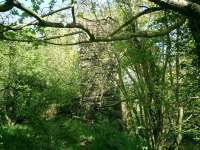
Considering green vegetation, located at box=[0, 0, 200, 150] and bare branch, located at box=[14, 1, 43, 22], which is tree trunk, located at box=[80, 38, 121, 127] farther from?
bare branch, located at box=[14, 1, 43, 22]

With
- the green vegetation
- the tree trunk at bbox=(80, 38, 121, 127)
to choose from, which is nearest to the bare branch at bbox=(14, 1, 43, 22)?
the green vegetation

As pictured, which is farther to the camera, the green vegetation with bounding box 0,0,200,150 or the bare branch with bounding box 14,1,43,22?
the green vegetation with bounding box 0,0,200,150

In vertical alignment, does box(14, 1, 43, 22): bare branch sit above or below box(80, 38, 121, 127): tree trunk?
above

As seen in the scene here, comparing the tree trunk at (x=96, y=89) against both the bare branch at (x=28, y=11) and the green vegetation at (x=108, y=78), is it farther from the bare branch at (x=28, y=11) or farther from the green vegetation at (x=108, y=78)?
the bare branch at (x=28, y=11)

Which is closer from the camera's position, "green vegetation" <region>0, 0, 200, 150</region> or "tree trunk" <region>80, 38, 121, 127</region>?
"green vegetation" <region>0, 0, 200, 150</region>

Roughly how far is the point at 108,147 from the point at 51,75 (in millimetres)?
9614

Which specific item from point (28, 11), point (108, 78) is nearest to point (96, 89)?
point (108, 78)

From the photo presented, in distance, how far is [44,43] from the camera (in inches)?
396

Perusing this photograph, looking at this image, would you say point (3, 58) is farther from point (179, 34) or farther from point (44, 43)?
point (44, 43)

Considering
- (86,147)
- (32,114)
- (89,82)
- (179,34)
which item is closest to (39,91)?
(32,114)

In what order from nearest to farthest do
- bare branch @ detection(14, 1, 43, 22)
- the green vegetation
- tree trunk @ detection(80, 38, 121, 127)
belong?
bare branch @ detection(14, 1, 43, 22)
the green vegetation
tree trunk @ detection(80, 38, 121, 127)

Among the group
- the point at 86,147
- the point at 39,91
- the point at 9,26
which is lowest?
the point at 86,147

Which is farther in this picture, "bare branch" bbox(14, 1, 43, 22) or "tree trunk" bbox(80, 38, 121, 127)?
"tree trunk" bbox(80, 38, 121, 127)

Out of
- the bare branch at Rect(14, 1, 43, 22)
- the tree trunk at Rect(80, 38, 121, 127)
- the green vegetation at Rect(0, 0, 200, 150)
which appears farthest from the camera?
the tree trunk at Rect(80, 38, 121, 127)
